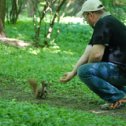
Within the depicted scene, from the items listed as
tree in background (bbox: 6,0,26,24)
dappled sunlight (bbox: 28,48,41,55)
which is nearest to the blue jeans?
dappled sunlight (bbox: 28,48,41,55)

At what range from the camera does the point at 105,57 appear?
20.4ft

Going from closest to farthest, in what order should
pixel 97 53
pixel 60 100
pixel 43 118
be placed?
pixel 43 118 < pixel 97 53 < pixel 60 100

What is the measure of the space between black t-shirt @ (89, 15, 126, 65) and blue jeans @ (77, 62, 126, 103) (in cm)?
14

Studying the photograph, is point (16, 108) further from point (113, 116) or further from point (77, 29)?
point (77, 29)

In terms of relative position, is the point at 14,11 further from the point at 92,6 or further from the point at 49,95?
the point at 92,6

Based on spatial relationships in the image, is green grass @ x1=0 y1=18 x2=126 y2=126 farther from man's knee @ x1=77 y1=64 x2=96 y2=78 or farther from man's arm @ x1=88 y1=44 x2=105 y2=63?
man's arm @ x1=88 y1=44 x2=105 y2=63

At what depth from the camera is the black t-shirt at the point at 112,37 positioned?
5965mm

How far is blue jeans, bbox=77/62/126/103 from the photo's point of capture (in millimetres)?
6152

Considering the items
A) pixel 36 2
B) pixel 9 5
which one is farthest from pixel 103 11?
pixel 9 5

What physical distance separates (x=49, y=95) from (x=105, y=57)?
4.25 ft

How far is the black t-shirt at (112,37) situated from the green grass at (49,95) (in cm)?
73

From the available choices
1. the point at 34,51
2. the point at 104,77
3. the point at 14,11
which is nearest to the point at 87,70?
the point at 104,77

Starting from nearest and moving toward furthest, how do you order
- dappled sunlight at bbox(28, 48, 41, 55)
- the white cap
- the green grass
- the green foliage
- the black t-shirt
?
1. the green foliage
2. the green grass
3. the black t-shirt
4. the white cap
5. dappled sunlight at bbox(28, 48, 41, 55)

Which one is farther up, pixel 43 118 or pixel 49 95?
pixel 43 118
